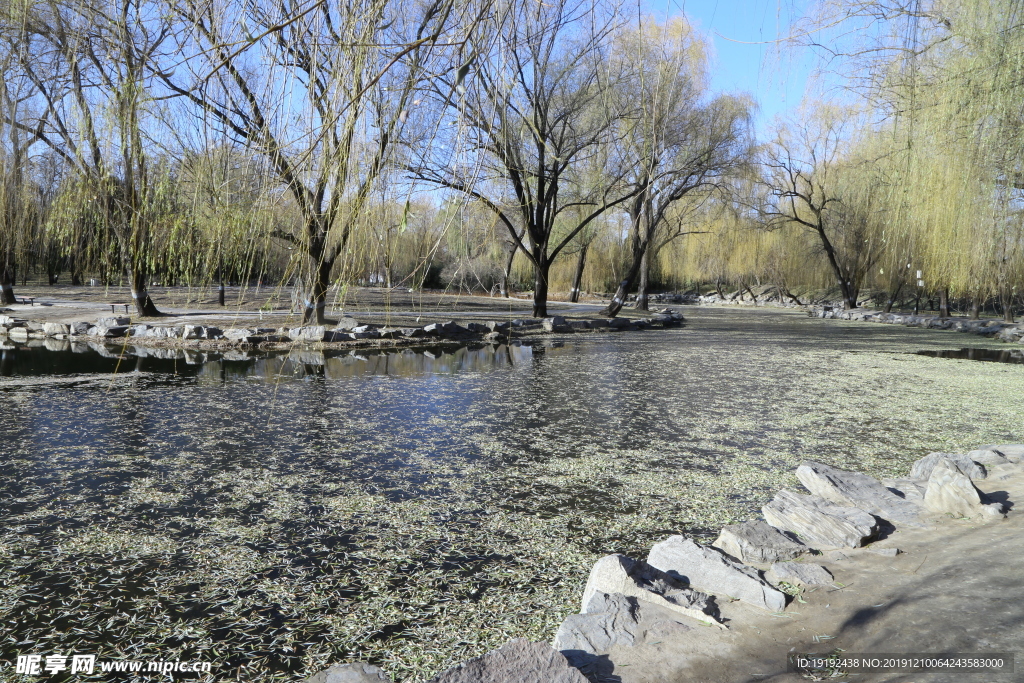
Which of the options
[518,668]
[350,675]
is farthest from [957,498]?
[350,675]

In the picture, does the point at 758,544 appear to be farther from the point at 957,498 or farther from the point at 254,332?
the point at 254,332

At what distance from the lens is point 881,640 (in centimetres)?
142

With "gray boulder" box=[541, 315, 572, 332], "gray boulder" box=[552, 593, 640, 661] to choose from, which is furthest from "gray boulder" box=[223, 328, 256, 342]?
"gray boulder" box=[552, 593, 640, 661]

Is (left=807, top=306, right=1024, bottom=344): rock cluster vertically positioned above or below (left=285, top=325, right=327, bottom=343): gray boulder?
above

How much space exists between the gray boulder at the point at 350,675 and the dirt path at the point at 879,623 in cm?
45

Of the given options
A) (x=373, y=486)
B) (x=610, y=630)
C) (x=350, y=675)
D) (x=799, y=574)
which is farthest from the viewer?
(x=373, y=486)

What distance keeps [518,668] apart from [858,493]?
1603mm

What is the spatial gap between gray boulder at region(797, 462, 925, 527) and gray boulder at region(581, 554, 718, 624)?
0.93 m

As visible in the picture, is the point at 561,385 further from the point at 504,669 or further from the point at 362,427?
the point at 504,669

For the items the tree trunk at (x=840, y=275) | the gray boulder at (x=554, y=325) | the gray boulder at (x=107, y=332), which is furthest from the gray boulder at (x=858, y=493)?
the tree trunk at (x=840, y=275)

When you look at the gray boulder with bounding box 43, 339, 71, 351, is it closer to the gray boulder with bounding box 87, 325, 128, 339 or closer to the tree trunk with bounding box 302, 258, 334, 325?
the gray boulder with bounding box 87, 325, 128, 339

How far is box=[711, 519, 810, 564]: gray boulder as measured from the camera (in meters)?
1.88

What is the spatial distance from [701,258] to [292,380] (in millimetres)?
19014

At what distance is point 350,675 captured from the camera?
1.24 metres
